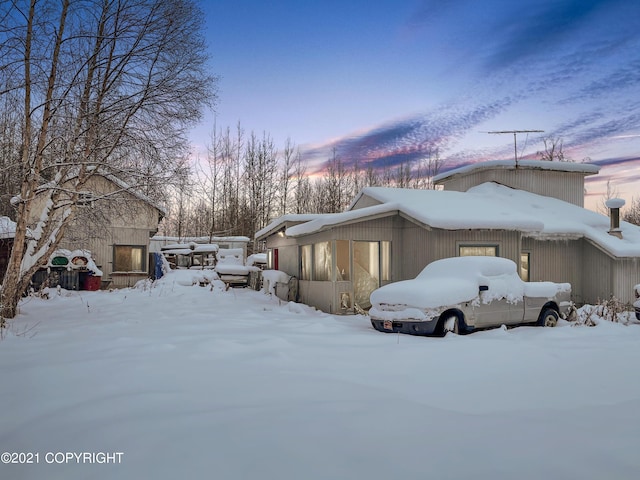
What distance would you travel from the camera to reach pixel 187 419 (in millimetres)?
3758

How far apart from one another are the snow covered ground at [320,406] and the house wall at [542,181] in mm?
11627

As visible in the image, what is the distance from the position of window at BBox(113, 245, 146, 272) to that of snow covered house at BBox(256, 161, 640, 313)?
862 centimetres

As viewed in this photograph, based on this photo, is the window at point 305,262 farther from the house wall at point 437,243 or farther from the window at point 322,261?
the house wall at point 437,243

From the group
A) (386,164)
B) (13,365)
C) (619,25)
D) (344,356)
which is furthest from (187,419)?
(386,164)

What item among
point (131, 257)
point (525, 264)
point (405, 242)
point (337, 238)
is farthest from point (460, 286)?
point (131, 257)

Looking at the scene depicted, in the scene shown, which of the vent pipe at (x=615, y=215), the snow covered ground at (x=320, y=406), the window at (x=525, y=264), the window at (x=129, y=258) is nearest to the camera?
the snow covered ground at (x=320, y=406)

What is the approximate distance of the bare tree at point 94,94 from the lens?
383 inches

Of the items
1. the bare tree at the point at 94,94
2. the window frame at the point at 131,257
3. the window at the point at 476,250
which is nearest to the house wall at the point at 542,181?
the window at the point at 476,250

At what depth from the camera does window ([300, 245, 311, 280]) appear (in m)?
14.8

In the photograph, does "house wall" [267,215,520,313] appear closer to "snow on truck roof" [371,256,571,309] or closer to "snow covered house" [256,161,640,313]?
"snow covered house" [256,161,640,313]

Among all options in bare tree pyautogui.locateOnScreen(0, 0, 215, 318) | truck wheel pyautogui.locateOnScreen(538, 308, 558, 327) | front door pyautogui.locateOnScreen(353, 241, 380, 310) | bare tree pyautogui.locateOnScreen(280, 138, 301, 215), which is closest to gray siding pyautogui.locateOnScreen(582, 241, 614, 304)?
truck wheel pyautogui.locateOnScreen(538, 308, 558, 327)

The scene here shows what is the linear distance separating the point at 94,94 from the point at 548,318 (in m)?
12.2

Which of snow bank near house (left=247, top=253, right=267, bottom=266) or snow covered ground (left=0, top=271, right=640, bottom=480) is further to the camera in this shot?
snow bank near house (left=247, top=253, right=267, bottom=266)

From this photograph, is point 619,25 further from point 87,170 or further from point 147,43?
point 87,170
